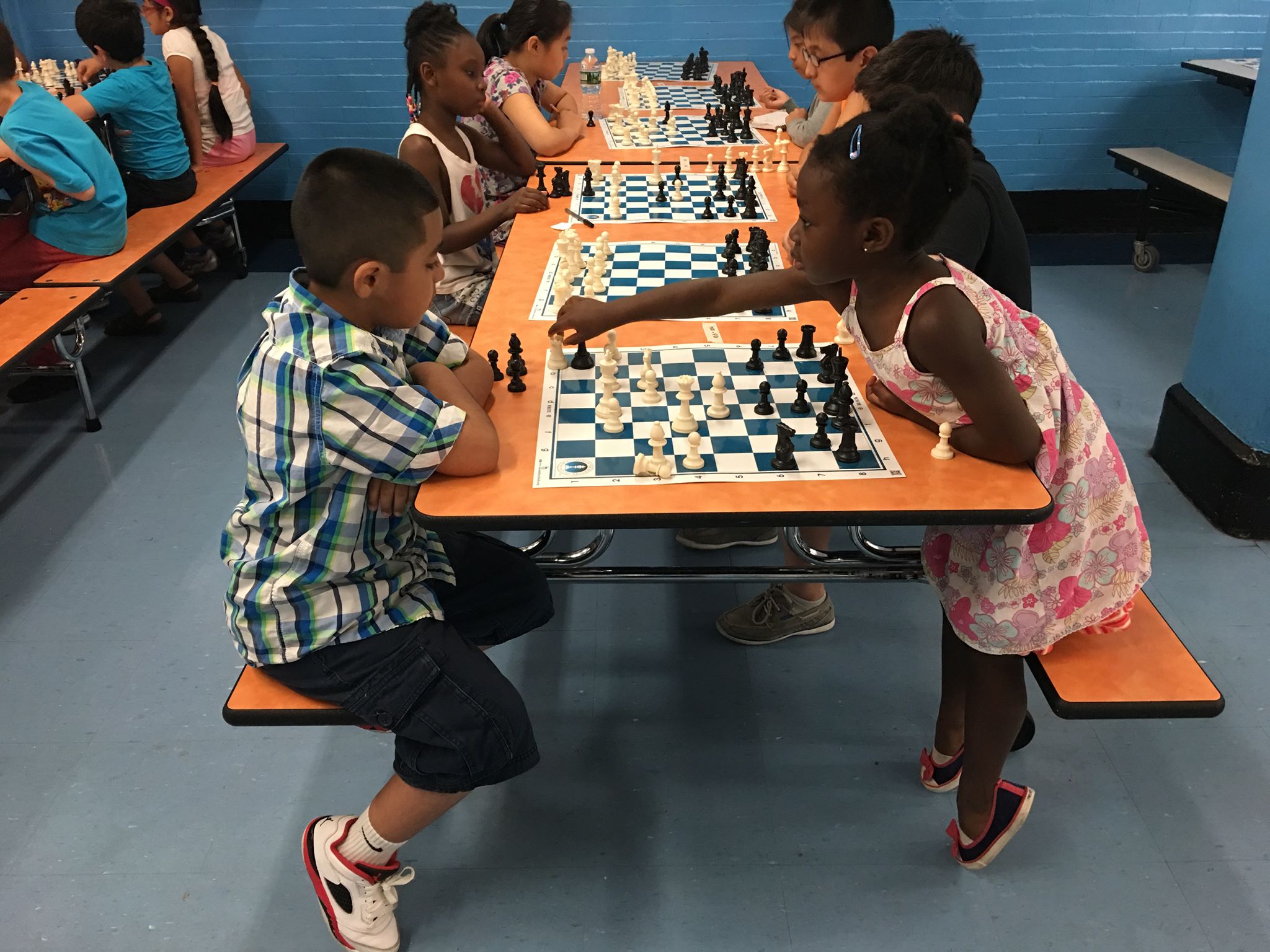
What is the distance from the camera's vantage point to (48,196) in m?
4.10

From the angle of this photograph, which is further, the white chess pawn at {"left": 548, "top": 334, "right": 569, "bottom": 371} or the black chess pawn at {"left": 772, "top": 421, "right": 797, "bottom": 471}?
the white chess pawn at {"left": 548, "top": 334, "right": 569, "bottom": 371}

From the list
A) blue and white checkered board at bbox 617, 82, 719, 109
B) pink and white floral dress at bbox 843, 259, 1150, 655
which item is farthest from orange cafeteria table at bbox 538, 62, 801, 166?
pink and white floral dress at bbox 843, 259, 1150, 655

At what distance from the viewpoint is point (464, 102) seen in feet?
10.1

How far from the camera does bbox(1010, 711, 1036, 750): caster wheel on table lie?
96.7 inches

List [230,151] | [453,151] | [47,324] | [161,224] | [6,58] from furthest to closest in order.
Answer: [230,151] < [161,224] < [6,58] < [47,324] < [453,151]

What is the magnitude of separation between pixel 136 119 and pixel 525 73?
2182 millimetres

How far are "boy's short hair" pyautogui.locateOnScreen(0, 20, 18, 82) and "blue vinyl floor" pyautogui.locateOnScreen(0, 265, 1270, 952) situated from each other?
1.81 metres

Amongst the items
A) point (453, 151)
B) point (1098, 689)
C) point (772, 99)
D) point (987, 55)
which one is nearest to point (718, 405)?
point (1098, 689)

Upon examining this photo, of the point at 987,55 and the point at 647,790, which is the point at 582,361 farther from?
the point at 987,55

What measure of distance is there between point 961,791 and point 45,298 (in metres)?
3.60

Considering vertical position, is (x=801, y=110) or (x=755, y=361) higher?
(x=801, y=110)

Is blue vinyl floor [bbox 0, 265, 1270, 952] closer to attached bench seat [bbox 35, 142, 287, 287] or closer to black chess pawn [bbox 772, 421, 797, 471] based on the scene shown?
black chess pawn [bbox 772, 421, 797, 471]

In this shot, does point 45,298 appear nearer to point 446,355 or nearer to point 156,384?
point 156,384

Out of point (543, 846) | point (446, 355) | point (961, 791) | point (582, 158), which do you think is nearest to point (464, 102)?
point (582, 158)
